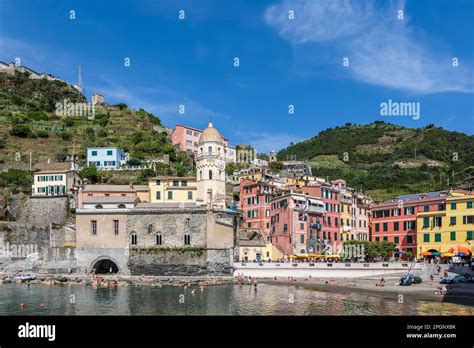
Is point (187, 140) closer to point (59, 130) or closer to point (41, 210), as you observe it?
point (59, 130)

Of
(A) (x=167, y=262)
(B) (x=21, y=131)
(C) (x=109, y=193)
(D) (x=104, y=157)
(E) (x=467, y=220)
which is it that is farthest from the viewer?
(B) (x=21, y=131)

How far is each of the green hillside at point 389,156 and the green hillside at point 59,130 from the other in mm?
38672

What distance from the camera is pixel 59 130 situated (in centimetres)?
11044

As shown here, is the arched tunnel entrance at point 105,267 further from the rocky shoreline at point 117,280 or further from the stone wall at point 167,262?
the rocky shoreline at point 117,280

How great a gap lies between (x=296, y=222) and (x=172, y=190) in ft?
57.8

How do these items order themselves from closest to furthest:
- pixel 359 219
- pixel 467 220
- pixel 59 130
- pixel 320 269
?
pixel 320 269, pixel 467 220, pixel 359 219, pixel 59 130

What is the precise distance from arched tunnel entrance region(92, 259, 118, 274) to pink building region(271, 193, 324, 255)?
2094 cm

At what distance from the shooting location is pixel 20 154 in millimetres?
94125

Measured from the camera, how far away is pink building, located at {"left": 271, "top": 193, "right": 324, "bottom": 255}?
6462cm

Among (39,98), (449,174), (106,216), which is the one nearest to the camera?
(106,216)

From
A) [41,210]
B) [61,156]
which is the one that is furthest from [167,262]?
[61,156]
